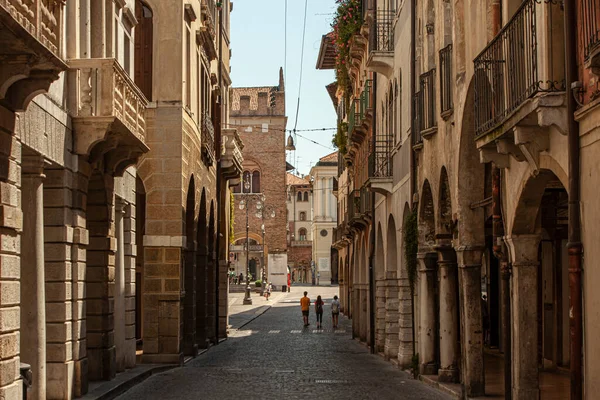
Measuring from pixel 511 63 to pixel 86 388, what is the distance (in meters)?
8.71

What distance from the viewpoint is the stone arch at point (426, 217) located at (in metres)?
22.8

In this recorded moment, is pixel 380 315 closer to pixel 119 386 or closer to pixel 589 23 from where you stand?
pixel 119 386

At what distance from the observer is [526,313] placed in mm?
14859

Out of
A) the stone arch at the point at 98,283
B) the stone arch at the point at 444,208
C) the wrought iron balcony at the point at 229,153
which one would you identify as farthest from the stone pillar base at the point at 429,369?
the wrought iron balcony at the point at 229,153

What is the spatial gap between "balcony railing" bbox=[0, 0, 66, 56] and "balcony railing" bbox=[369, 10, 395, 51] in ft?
57.3

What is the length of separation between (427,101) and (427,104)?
2.3 inches

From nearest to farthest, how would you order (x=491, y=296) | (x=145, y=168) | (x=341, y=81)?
(x=145, y=168)
(x=491, y=296)
(x=341, y=81)

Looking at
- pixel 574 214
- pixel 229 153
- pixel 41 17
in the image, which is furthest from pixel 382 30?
pixel 574 214

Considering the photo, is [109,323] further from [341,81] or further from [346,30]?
[341,81]

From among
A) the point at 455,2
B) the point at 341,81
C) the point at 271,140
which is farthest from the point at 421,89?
the point at 271,140

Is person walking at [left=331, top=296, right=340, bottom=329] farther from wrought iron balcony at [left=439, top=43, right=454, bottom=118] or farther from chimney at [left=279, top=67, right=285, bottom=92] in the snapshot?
chimney at [left=279, top=67, right=285, bottom=92]

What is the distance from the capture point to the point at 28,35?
11352mm

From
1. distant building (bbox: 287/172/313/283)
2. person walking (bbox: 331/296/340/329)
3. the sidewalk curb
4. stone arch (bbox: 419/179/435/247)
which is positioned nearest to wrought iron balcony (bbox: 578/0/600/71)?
the sidewalk curb

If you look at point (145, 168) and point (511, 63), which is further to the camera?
point (145, 168)
